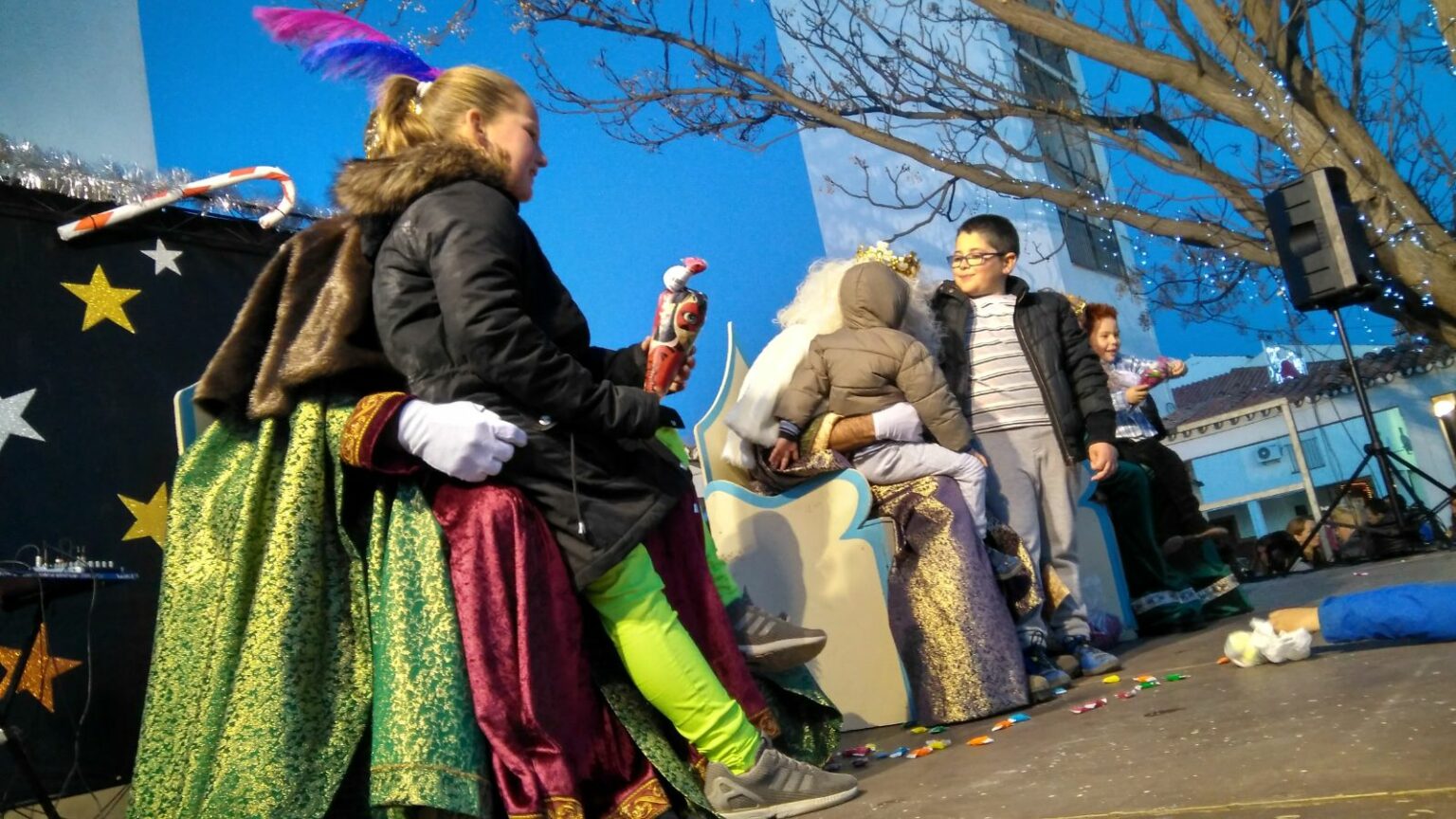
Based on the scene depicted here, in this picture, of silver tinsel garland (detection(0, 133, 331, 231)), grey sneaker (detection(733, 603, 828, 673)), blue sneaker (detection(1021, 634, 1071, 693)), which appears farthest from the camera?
blue sneaker (detection(1021, 634, 1071, 693))

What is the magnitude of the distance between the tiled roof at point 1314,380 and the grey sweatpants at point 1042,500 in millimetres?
6637

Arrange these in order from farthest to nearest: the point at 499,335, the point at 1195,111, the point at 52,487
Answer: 1. the point at 1195,111
2. the point at 52,487
3. the point at 499,335

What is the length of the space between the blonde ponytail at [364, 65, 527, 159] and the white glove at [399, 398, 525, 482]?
568 millimetres

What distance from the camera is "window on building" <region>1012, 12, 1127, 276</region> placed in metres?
7.05

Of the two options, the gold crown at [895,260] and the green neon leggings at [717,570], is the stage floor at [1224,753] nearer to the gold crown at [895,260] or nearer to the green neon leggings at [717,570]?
the green neon leggings at [717,570]

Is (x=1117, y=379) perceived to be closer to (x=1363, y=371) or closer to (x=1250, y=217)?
(x=1250, y=217)

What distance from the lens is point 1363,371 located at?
11844mm

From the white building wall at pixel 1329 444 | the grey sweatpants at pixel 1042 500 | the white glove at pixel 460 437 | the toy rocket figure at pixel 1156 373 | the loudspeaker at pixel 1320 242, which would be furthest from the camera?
the white building wall at pixel 1329 444

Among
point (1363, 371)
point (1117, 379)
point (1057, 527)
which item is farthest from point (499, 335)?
point (1363, 371)

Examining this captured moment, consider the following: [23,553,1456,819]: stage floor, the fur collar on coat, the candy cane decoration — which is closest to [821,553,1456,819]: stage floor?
[23,553,1456,819]: stage floor

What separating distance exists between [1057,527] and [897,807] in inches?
77.3

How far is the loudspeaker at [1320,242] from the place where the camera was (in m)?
5.89

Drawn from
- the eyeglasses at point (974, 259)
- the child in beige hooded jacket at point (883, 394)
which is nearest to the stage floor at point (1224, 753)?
the child in beige hooded jacket at point (883, 394)

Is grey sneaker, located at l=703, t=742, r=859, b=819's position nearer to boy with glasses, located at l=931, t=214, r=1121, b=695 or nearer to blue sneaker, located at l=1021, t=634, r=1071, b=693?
blue sneaker, located at l=1021, t=634, r=1071, b=693
